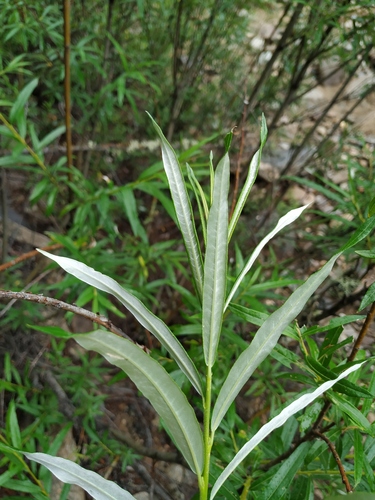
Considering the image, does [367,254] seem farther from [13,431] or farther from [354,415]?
[13,431]

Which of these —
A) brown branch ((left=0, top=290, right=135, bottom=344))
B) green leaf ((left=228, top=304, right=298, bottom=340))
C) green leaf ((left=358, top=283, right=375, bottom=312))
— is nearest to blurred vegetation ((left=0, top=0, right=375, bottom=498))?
green leaf ((left=228, top=304, right=298, bottom=340))

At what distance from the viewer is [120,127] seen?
247 centimetres

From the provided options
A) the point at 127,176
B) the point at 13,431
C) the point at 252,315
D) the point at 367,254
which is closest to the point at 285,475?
the point at 252,315

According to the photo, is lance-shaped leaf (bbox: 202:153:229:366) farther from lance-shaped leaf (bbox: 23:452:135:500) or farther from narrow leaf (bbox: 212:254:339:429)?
lance-shaped leaf (bbox: 23:452:135:500)

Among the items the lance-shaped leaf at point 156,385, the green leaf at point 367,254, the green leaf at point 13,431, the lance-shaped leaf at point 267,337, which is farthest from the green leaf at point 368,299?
the green leaf at point 13,431

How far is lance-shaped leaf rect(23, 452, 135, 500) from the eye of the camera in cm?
41

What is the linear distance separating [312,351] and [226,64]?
98.3 inches

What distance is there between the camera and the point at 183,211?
44cm

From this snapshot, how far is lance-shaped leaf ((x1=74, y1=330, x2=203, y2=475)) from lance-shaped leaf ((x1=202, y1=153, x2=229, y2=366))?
2.0 inches

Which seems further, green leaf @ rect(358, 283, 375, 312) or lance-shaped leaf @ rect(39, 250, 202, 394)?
green leaf @ rect(358, 283, 375, 312)

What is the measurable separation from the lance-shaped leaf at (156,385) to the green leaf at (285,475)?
0.24 m

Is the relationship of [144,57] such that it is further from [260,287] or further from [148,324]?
[148,324]

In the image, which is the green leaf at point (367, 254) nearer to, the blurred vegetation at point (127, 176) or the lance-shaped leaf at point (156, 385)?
the blurred vegetation at point (127, 176)

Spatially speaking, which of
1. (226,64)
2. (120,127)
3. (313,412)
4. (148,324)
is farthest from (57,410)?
(226,64)
